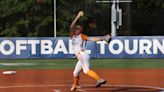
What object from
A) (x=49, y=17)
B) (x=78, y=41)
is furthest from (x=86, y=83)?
(x=49, y=17)

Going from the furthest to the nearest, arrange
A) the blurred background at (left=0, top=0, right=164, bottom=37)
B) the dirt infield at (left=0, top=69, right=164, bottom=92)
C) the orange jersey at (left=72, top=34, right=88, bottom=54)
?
1. the blurred background at (left=0, top=0, right=164, bottom=37)
2. the dirt infield at (left=0, top=69, right=164, bottom=92)
3. the orange jersey at (left=72, top=34, right=88, bottom=54)

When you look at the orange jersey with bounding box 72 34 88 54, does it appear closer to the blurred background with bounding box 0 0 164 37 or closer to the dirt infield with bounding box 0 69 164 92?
the dirt infield with bounding box 0 69 164 92

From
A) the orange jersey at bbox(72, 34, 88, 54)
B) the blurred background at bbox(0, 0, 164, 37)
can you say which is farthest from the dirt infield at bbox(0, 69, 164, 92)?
the blurred background at bbox(0, 0, 164, 37)

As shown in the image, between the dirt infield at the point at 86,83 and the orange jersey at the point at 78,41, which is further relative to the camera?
the dirt infield at the point at 86,83

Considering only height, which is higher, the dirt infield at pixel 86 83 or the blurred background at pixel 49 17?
the blurred background at pixel 49 17

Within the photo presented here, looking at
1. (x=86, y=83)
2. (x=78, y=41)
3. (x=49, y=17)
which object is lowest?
(x=86, y=83)

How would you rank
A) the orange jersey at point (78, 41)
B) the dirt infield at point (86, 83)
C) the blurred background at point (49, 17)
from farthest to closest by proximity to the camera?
the blurred background at point (49, 17)
the dirt infield at point (86, 83)
the orange jersey at point (78, 41)

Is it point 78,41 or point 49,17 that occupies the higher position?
point 49,17

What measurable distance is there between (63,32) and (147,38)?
28.7m

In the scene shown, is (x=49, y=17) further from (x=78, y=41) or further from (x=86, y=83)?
(x=78, y=41)

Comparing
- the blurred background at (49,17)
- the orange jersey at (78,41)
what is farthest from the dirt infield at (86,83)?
the blurred background at (49,17)

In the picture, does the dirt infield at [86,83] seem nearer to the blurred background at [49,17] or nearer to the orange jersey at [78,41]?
the orange jersey at [78,41]

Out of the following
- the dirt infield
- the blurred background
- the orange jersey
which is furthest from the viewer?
the blurred background

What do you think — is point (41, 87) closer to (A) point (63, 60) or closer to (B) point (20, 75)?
(B) point (20, 75)
